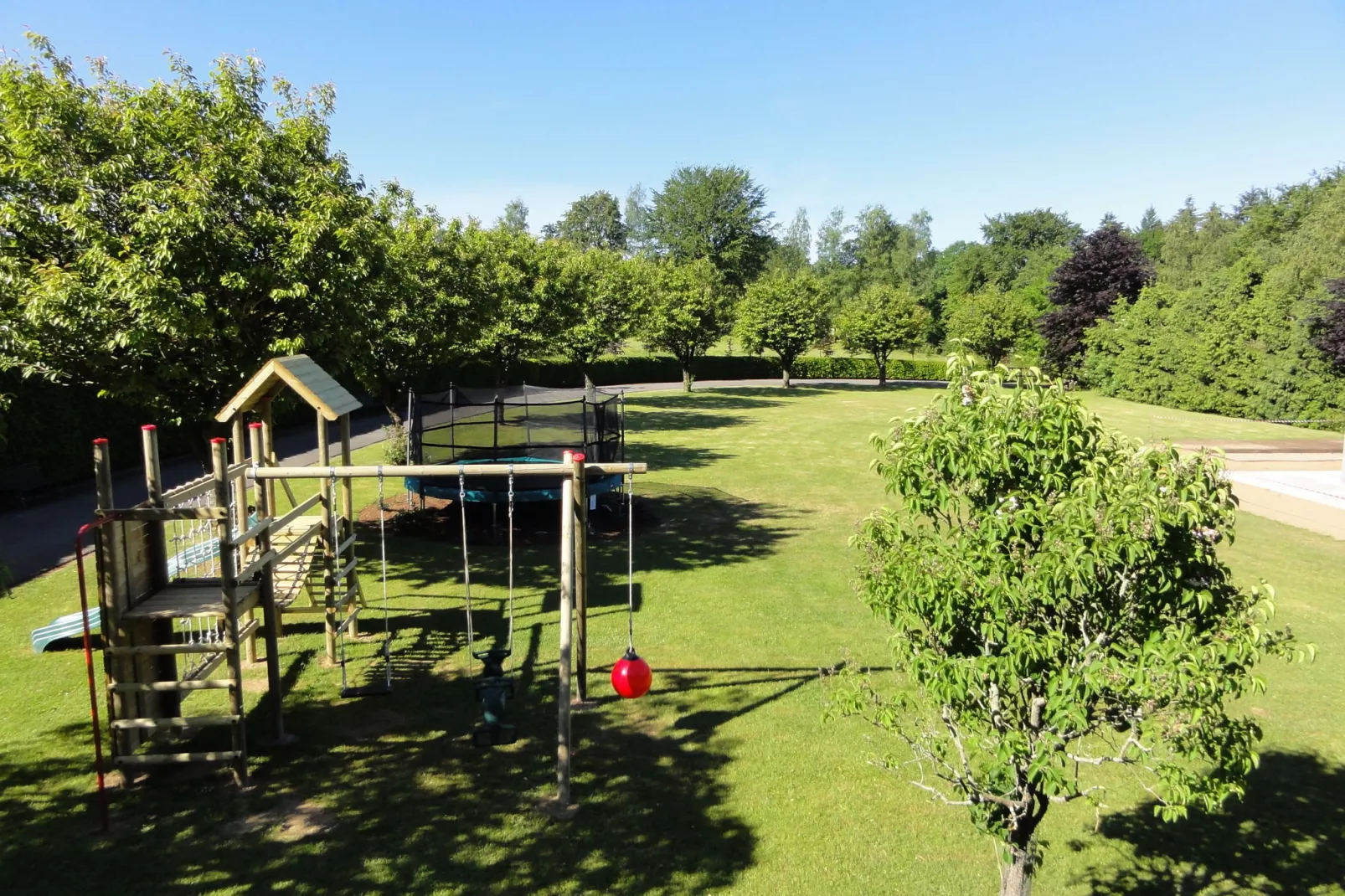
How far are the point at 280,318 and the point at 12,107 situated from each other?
146 inches

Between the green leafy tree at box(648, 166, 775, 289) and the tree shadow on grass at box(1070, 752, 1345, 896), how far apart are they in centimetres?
6915

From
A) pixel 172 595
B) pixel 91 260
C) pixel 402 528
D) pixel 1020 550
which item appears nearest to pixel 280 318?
pixel 91 260

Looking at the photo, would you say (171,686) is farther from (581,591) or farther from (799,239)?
(799,239)

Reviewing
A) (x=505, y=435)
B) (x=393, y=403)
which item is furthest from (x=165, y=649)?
(x=393, y=403)

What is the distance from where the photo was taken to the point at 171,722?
23.0 feet

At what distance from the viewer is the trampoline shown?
51.8 feet

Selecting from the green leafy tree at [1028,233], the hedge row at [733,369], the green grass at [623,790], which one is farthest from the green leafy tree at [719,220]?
the green grass at [623,790]

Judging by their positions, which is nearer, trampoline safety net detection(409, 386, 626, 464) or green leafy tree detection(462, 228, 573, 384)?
trampoline safety net detection(409, 386, 626, 464)

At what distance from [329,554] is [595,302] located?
27.8 meters

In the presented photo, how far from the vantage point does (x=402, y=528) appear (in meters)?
16.1

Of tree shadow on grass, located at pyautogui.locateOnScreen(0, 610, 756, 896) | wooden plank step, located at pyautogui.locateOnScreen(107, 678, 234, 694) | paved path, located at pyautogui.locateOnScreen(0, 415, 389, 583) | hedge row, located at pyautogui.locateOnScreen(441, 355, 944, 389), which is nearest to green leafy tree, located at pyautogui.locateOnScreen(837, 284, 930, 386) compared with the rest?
hedge row, located at pyautogui.locateOnScreen(441, 355, 944, 389)

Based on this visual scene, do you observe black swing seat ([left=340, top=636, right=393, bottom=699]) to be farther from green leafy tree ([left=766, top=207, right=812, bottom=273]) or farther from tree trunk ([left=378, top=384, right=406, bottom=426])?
green leafy tree ([left=766, top=207, right=812, bottom=273])

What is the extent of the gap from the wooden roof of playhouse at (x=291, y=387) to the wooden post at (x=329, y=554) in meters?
0.35

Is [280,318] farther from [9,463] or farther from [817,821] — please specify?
[9,463]
